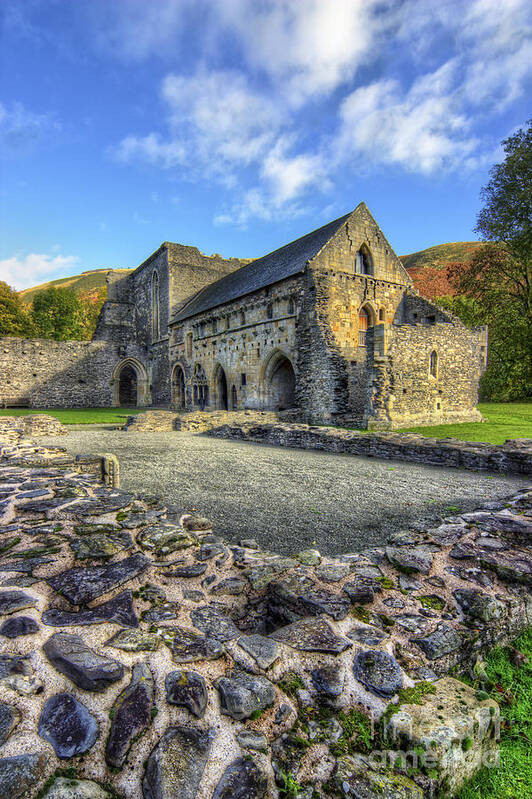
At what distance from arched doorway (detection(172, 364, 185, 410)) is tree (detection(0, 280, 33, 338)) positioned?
22.6m

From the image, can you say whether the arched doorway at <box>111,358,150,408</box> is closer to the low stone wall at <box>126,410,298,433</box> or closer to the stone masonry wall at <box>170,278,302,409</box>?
the stone masonry wall at <box>170,278,302,409</box>

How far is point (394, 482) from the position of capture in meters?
7.07

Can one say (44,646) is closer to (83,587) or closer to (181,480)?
(83,587)

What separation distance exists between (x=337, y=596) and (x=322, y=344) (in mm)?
15289

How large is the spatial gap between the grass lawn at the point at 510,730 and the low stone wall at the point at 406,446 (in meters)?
5.89

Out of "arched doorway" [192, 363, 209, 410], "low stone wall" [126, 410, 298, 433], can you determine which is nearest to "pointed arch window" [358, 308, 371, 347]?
"low stone wall" [126, 410, 298, 433]

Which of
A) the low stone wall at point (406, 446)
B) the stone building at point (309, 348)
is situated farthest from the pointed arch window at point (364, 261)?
the low stone wall at point (406, 446)

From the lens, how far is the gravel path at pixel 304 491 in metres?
4.69

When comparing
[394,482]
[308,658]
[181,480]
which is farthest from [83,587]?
[394,482]

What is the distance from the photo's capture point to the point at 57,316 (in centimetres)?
5150

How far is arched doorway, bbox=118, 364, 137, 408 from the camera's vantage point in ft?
127

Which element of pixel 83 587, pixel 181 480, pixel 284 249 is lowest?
pixel 181 480

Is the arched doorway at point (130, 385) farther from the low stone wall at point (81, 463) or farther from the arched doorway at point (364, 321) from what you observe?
the low stone wall at point (81, 463)

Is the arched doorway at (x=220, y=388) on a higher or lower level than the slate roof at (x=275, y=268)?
lower
